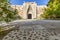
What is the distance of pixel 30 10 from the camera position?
49031 millimetres

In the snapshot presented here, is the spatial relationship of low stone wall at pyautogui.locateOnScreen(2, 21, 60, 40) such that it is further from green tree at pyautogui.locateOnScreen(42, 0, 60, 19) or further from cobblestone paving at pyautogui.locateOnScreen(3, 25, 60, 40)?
green tree at pyautogui.locateOnScreen(42, 0, 60, 19)

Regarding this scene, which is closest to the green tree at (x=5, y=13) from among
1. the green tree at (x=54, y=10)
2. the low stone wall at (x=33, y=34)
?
the low stone wall at (x=33, y=34)

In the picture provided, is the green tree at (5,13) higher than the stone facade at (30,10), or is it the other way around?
the green tree at (5,13)

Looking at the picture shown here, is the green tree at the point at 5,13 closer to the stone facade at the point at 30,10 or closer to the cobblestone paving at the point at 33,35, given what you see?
the cobblestone paving at the point at 33,35

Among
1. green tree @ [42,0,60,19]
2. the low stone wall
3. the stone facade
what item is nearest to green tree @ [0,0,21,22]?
the low stone wall

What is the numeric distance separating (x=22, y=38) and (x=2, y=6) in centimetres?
208

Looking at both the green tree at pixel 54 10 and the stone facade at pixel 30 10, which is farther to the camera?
the stone facade at pixel 30 10

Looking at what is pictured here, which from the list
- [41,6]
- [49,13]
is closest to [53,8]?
[49,13]

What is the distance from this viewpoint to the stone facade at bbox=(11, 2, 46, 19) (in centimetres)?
4728

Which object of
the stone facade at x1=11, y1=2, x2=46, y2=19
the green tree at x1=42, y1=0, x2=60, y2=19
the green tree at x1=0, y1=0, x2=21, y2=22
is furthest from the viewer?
the stone facade at x1=11, y1=2, x2=46, y2=19

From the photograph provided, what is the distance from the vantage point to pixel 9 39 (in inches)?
300

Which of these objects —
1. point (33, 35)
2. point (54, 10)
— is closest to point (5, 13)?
point (33, 35)

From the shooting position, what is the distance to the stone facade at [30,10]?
1861 inches

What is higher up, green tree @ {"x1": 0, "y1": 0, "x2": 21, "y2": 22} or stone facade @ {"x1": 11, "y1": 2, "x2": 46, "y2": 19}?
green tree @ {"x1": 0, "y1": 0, "x2": 21, "y2": 22}
